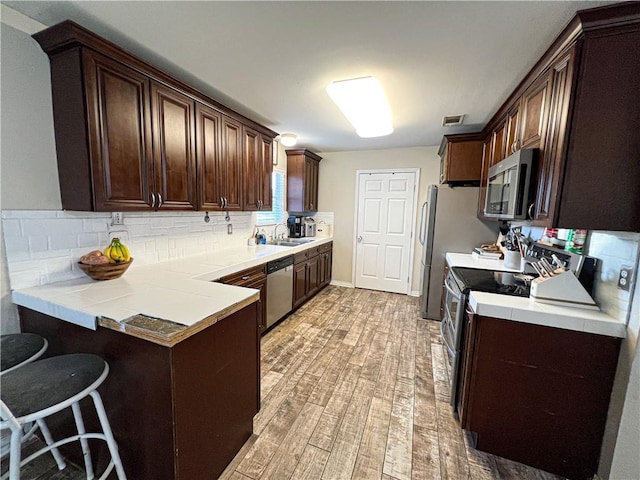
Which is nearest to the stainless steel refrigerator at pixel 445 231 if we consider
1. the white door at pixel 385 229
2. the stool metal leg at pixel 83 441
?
the white door at pixel 385 229

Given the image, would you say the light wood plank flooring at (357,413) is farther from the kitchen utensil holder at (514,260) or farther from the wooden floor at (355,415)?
the kitchen utensil holder at (514,260)

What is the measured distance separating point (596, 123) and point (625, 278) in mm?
777

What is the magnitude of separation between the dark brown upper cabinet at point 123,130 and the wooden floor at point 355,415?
1.59 metres

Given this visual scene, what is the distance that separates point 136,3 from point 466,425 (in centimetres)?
290

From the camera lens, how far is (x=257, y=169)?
9.85 ft

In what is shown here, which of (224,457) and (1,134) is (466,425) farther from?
(1,134)

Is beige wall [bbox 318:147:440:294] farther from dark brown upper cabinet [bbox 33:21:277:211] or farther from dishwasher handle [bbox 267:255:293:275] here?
dark brown upper cabinet [bbox 33:21:277:211]

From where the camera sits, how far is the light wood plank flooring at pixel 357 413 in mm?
1447

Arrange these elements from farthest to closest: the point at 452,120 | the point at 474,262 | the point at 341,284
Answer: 1. the point at 341,284
2. the point at 452,120
3. the point at 474,262

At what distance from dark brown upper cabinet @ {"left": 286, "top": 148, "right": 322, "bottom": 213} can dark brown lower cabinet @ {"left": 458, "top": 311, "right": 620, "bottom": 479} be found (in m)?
3.09

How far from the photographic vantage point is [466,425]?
5.13 feet

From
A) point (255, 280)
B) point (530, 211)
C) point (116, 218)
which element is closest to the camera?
point (530, 211)

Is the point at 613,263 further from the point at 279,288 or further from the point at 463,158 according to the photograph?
the point at 279,288

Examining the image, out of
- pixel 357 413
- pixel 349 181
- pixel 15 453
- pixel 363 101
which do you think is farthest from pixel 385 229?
pixel 15 453
